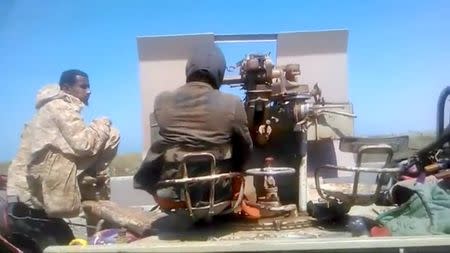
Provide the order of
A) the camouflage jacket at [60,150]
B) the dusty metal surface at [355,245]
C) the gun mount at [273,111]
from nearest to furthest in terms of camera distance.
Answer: the dusty metal surface at [355,245]
the gun mount at [273,111]
the camouflage jacket at [60,150]

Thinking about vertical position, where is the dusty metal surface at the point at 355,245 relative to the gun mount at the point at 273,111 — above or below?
below

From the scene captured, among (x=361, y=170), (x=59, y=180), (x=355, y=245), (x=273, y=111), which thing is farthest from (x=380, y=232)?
(x=59, y=180)

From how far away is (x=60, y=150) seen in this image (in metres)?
4.62

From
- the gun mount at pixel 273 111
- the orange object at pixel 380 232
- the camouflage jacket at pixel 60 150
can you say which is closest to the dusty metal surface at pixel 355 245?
the orange object at pixel 380 232

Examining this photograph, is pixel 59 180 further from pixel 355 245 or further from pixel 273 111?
pixel 355 245

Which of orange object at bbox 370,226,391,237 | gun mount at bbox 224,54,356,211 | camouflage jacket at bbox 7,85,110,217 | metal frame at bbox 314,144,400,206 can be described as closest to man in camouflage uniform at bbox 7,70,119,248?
camouflage jacket at bbox 7,85,110,217

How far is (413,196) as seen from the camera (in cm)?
333

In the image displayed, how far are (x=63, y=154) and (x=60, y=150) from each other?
4 cm

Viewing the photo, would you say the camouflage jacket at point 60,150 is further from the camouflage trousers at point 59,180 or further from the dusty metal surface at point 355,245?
the dusty metal surface at point 355,245

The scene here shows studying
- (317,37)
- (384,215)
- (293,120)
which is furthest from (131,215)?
(317,37)

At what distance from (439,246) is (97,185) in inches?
126

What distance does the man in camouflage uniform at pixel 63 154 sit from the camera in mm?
4602

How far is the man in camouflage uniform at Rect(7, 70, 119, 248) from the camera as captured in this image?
460 cm

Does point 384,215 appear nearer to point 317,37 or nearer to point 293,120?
point 293,120
